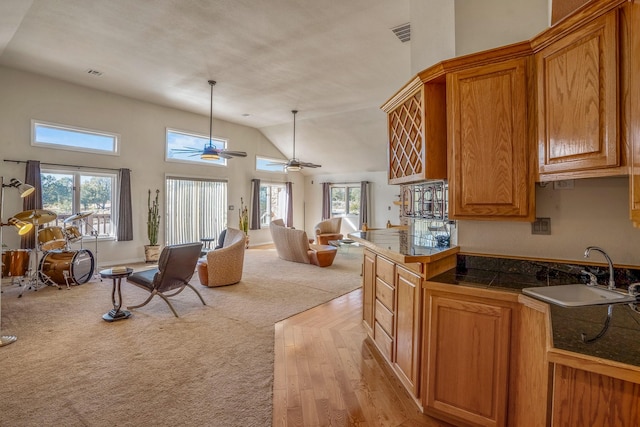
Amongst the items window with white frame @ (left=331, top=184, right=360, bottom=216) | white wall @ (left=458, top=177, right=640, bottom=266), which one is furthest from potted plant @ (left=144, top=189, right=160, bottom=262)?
white wall @ (left=458, top=177, right=640, bottom=266)

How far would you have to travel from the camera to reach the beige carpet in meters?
2.05

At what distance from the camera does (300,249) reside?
6859 mm

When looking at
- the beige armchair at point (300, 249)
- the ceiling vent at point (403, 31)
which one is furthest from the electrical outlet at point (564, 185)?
the beige armchair at point (300, 249)

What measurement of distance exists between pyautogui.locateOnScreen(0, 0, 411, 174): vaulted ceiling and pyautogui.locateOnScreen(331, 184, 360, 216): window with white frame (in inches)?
143

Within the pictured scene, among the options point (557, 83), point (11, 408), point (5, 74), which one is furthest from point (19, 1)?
point (557, 83)

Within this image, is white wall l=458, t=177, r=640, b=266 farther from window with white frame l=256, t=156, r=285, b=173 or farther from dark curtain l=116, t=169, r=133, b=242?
window with white frame l=256, t=156, r=285, b=173

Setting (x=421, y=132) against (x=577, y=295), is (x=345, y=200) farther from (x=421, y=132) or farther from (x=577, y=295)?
(x=577, y=295)

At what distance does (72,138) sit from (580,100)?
24.9ft

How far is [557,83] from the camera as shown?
1.72 m

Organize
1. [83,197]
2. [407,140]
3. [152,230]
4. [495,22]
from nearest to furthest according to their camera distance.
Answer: [495,22]
[407,140]
[83,197]
[152,230]

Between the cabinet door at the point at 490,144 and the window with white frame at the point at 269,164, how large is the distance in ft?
27.0

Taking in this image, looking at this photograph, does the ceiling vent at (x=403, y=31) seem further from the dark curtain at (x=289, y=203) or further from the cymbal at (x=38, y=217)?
the dark curtain at (x=289, y=203)

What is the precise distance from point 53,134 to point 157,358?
541 centimetres

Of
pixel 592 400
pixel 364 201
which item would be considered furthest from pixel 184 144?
pixel 592 400
